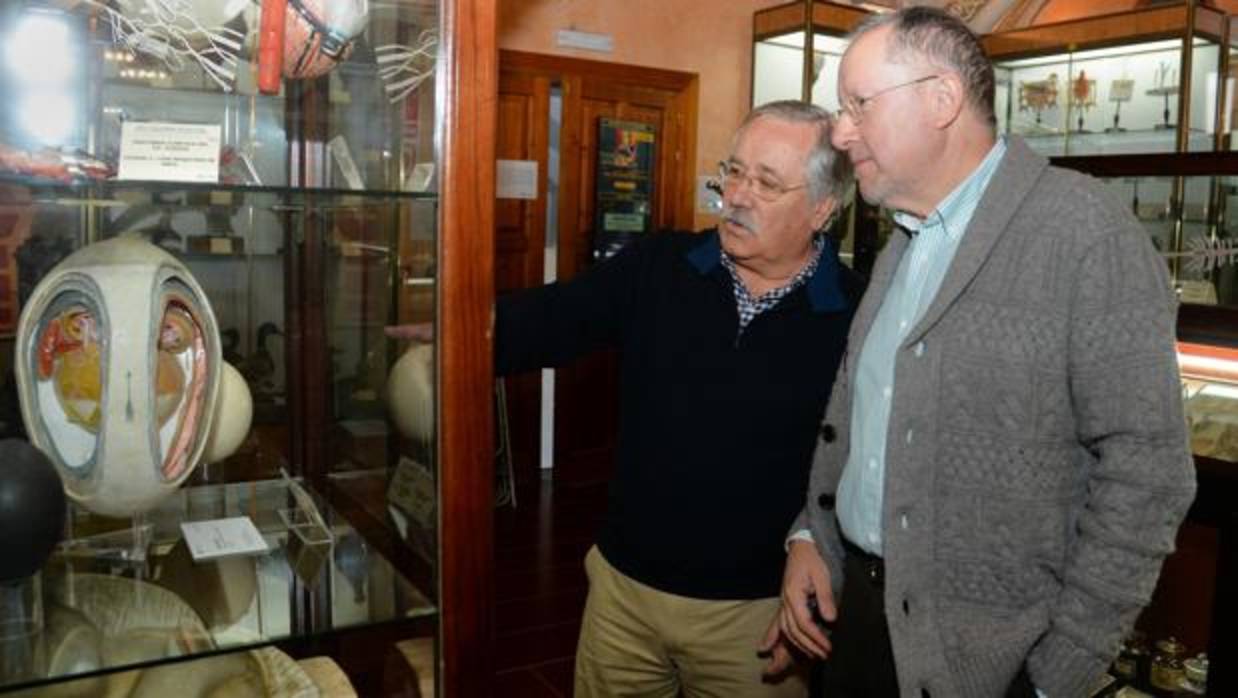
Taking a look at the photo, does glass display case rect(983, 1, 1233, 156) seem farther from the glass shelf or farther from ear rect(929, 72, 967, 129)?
the glass shelf

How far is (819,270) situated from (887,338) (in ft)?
1.30

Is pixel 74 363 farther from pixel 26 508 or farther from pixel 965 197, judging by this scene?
pixel 965 197

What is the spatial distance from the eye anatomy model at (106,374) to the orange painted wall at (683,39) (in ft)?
16.0

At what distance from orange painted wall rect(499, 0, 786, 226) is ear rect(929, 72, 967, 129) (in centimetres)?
443

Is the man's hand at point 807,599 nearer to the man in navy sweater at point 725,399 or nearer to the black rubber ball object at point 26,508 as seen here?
the man in navy sweater at point 725,399

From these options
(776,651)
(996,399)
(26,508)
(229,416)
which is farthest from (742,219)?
(26,508)

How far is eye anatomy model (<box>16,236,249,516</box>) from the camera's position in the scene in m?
0.92

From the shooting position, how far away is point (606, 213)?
612 cm

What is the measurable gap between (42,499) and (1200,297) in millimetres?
2269

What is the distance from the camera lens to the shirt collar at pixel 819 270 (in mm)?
1870

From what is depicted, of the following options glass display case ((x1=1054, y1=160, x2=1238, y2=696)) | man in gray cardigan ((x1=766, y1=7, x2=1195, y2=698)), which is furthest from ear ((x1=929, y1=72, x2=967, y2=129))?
glass display case ((x1=1054, y1=160, x2=1238, y2=696))

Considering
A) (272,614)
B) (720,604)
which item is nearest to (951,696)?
(720,604)

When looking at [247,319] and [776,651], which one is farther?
[776,651]

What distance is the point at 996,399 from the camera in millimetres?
1347
